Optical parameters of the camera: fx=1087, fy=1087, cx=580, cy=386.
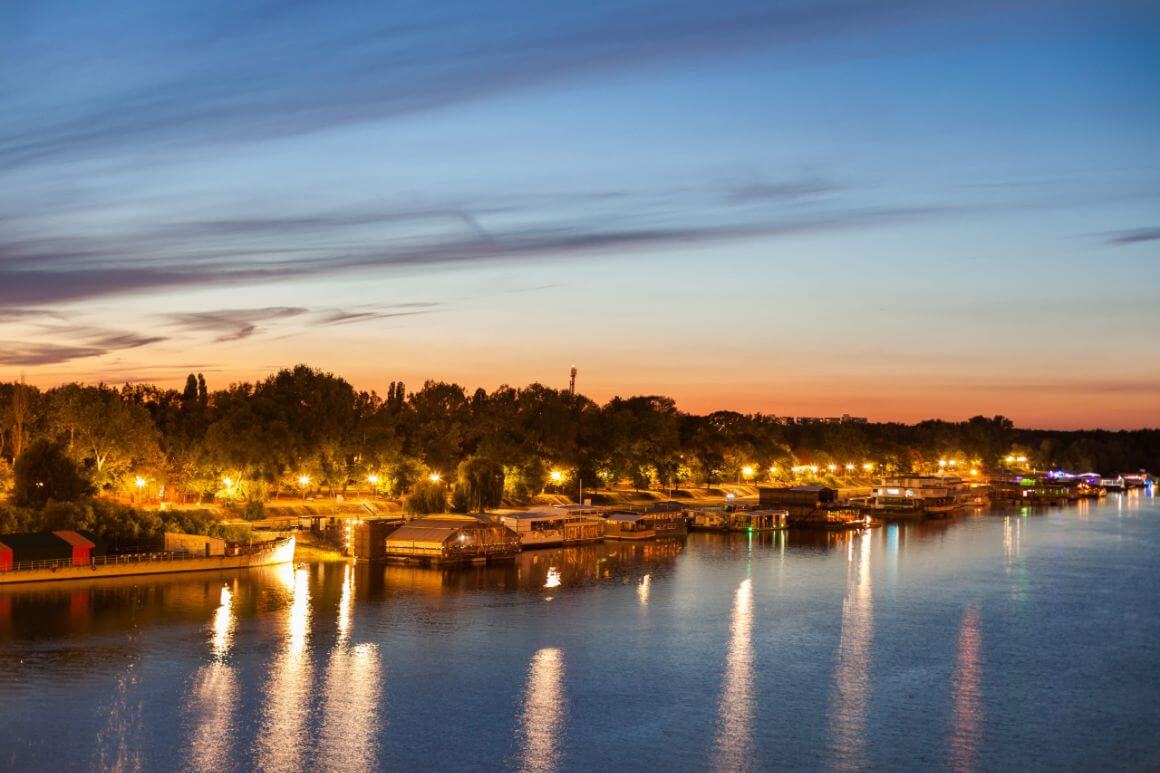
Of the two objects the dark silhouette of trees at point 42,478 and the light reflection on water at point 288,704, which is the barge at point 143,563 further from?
the light reflection on water at point 288,704

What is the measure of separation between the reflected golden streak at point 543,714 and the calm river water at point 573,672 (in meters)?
0.11

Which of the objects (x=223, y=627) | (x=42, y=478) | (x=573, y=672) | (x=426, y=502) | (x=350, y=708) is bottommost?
(x=350, y=708)

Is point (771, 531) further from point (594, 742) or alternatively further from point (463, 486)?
point (594, 742)

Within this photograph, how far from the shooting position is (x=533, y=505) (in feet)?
331

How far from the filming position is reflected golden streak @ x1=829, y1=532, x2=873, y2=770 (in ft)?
105

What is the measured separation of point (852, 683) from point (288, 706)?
1960cm

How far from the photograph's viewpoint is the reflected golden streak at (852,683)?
105 feet

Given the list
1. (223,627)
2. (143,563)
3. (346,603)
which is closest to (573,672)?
(223,627)

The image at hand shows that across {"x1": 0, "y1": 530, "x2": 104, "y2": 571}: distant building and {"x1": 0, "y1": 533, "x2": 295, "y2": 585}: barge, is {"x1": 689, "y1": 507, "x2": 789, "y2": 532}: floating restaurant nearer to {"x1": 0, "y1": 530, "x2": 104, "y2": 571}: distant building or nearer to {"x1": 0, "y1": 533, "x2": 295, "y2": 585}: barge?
{"x1": 0, "y1": 533, "x2": 295, "y2": 585}: barge

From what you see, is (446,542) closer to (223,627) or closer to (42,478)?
(223,627)

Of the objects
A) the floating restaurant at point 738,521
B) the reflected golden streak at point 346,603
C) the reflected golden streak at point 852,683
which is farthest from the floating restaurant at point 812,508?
the reflected golden streak at point 346,603

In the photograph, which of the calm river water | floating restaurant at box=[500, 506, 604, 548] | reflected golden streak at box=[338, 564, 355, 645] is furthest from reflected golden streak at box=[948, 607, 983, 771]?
floating restaurant at box=[500, 506, 604, 548]

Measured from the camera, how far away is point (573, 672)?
132ft

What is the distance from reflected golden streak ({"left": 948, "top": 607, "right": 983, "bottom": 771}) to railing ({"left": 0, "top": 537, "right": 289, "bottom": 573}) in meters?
38.3
